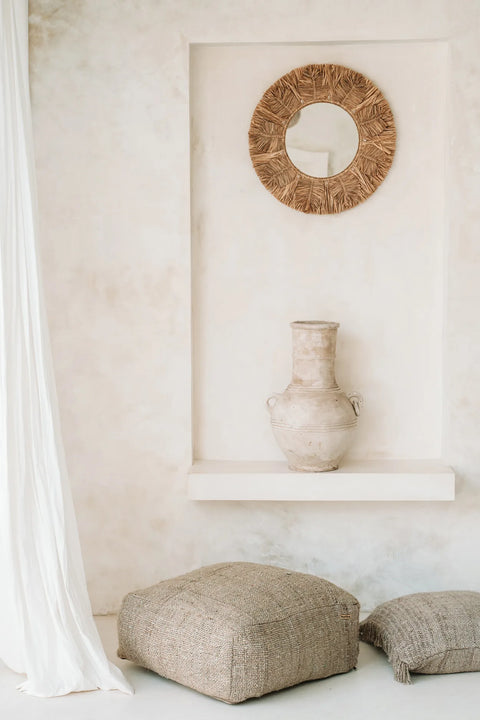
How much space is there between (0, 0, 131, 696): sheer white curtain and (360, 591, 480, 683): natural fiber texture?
3.23 feet

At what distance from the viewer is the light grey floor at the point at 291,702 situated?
2846mm

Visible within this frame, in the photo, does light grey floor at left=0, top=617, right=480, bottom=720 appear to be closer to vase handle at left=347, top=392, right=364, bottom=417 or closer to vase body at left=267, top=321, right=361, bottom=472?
vase body at left=267, top=321, right=361, bottom=472

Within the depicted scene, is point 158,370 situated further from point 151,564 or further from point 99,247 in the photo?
point 151,564

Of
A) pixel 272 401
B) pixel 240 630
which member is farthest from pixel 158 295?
pixel 240 630

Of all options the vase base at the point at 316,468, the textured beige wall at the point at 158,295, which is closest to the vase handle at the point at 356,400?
the vase base at the point at 316,468

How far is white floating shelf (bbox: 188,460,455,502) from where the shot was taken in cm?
371

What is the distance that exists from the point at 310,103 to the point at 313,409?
133 centimetres

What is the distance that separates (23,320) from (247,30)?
168 cm

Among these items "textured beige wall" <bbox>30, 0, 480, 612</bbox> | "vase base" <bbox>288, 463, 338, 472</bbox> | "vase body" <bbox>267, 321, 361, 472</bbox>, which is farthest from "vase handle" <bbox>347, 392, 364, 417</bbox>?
"textured beige wall" <bbox>30, 0, 480, 612</bbox>

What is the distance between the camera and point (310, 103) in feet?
12.5

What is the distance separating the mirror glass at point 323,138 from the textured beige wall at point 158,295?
0.27 metres

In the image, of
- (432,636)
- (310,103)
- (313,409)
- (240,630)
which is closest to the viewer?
(240,630)

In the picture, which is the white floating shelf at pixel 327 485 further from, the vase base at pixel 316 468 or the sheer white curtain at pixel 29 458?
the sheer white curtain at pixel 29 458

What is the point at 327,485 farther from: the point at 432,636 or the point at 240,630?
the point at 240,630
